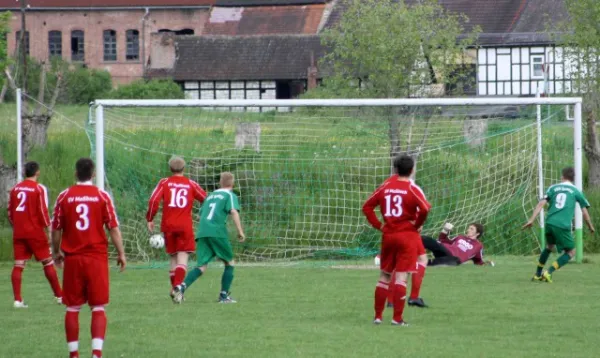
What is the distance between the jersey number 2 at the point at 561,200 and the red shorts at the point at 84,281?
7.84 metres

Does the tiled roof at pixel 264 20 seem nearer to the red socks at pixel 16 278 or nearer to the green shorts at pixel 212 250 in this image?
the green shorts at pixel 212 250

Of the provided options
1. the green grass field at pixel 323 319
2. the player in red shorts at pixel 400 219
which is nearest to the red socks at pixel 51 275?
the green grass field at pixel 323 319

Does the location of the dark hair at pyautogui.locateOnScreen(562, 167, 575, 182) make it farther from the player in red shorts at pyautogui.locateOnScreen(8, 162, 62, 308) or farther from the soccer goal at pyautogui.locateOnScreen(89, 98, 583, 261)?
the player in red shorts at pyautogui.locateOnScreen(8, 162, 62, 308)

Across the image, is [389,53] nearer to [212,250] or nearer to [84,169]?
[212,250]

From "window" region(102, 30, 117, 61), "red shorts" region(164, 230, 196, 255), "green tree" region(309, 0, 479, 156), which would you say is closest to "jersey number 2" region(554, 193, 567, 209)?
"red shorts" region(164, 230, 196, 255)

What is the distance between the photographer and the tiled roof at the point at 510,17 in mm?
55656

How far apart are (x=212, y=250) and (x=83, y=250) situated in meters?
4.12

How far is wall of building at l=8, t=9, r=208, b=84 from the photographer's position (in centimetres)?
7431

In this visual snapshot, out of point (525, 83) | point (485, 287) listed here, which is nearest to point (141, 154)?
point (485, 287)

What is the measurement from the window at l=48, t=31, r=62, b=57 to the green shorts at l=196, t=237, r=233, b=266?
65.0 m

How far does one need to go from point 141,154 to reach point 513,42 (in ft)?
125

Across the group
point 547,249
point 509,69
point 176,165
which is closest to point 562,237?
point 547,249

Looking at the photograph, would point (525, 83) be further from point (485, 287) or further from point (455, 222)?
point (485, 287)

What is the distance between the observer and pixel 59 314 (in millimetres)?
12023
